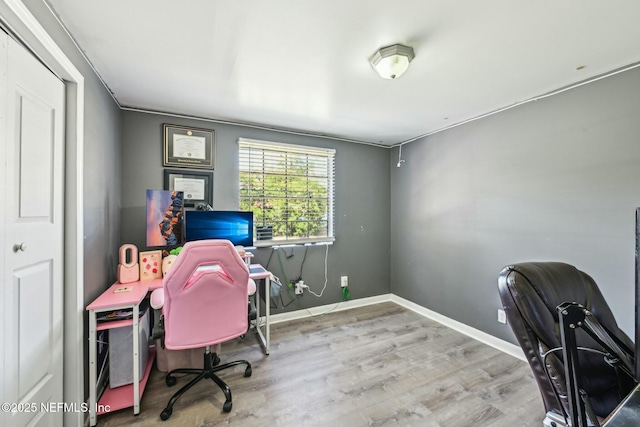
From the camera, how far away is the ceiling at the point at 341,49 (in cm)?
130

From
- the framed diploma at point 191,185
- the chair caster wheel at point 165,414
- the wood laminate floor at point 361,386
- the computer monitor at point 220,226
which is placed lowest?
the wood laminate floor at point 361,386

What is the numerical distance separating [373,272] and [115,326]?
3025 mm

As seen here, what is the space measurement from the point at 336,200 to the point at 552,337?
2646 millimetres

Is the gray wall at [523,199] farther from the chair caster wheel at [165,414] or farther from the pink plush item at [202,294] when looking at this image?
the chair caster wheel at [165,414]

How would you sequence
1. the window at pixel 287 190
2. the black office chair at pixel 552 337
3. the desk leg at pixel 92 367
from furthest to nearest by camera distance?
1. the window at pixel 287 190
2. the desk leg at pixel 92 367
3. the black office chair at pixel 552 337

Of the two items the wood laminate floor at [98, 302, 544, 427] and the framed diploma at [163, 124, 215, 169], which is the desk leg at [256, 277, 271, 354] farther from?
the framed diploma at [163, 124, 215, 169]

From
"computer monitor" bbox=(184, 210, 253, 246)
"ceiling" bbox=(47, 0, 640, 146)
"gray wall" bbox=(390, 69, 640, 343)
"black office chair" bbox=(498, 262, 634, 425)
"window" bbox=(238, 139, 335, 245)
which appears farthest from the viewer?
"window" bbox=(238, 139, 335, 245)

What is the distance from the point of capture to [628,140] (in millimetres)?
1779

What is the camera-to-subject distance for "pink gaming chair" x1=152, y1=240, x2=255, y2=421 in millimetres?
1565

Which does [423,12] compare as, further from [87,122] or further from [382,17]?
[87,122]

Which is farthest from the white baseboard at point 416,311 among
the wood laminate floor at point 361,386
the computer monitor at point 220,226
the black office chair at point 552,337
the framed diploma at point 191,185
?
the framed diploma at point 191,185

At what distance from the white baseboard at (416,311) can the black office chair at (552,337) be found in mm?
1371

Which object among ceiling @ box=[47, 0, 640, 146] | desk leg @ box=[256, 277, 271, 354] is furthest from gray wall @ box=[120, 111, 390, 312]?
desk leg @ box=[256, 277, 271, 354]

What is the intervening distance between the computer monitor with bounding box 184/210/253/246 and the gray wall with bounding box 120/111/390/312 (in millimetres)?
447
